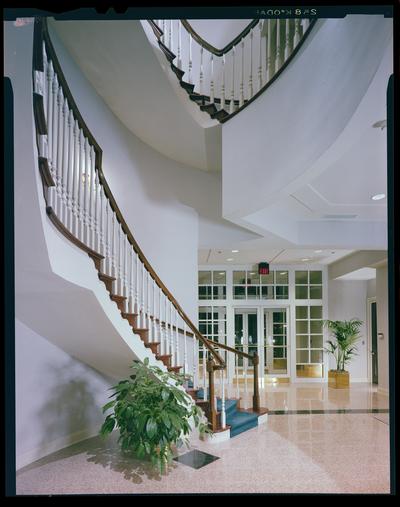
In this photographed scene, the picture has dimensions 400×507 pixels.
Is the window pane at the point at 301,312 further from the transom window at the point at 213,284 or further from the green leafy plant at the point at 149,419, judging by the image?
the green leafy plant at the point at 149,419

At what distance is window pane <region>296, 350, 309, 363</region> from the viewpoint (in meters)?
7.37

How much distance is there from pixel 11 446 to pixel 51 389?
2.04 meters

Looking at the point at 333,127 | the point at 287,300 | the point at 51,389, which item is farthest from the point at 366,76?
the point at 287,300

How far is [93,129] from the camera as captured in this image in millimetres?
3535

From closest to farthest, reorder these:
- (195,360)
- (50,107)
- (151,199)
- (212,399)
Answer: (50,107), (212,399), (195,360), (151,199)

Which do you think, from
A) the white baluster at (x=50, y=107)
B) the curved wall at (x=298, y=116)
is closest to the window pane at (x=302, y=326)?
the curved wall at (x=298, y=116)

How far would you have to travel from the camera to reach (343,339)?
6957mm

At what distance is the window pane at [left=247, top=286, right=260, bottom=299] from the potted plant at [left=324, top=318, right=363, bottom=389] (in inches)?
54.8

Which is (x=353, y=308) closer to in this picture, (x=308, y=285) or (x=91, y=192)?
(x=308, y=285)

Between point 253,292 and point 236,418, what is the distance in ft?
12.0

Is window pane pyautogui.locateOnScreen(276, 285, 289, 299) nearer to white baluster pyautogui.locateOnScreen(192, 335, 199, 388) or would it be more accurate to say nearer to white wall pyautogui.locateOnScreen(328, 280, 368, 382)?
white wall pyautogui.locateOnScreen(328, 280, 368, 382)

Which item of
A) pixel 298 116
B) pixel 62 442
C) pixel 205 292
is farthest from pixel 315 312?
pixel 298 116

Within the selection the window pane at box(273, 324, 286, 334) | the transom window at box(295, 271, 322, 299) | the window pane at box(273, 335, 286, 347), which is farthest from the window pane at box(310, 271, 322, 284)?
the window pane at box(273, 335, 286, 347)

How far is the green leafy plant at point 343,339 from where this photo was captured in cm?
694
